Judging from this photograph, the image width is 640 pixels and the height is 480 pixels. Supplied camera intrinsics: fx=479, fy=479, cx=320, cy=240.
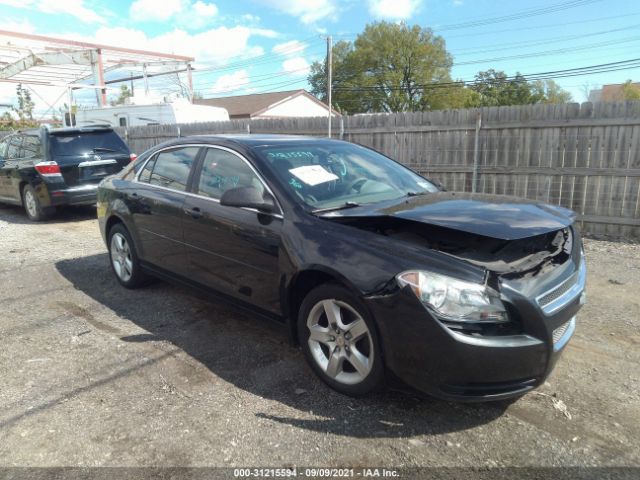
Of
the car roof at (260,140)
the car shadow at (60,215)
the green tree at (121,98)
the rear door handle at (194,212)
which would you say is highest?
the green tree at (121,98)

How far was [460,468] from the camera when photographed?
7.90ft

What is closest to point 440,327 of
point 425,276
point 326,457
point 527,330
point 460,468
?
point 425,276

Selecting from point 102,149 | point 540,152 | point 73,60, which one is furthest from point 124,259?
point 73,60

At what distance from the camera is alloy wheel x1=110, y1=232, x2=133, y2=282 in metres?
5.14

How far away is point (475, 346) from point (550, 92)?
7243 centimetres

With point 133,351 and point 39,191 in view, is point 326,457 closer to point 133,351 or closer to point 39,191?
point 133,351

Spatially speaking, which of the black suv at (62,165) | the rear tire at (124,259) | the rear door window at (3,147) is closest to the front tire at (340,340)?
the rear tire at (124,259)

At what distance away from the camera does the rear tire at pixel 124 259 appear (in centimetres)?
504

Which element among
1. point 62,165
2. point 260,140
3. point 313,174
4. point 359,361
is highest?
point 260,140

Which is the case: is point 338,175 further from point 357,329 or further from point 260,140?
point 357,329

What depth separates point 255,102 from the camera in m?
37.2

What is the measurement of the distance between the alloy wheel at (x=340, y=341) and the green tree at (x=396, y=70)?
50614mm

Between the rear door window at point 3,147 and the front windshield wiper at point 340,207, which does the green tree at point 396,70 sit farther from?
the front windshield wiper at point 340,207

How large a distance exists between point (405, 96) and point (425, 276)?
53432 mm
